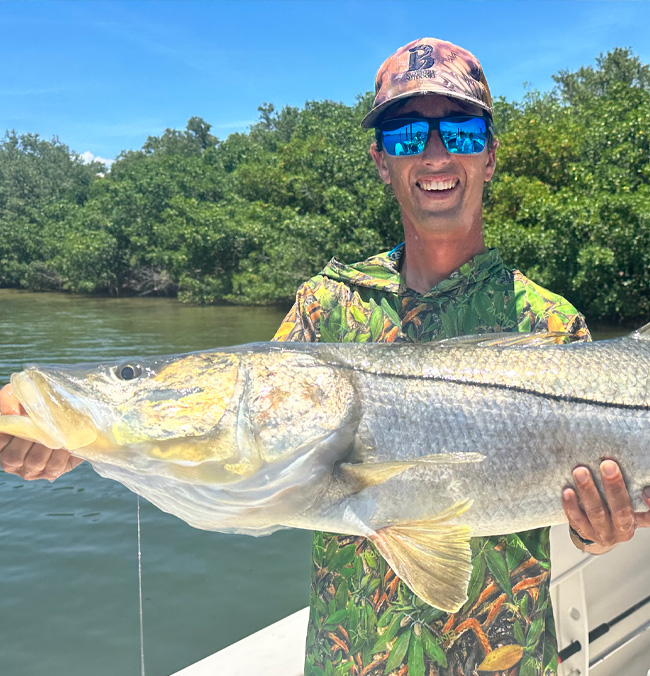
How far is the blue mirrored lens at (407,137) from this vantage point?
2277 mm

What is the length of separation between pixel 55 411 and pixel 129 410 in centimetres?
19

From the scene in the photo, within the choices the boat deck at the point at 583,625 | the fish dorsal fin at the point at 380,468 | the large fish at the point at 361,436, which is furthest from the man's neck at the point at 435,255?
the boat deck at the point at 583,625

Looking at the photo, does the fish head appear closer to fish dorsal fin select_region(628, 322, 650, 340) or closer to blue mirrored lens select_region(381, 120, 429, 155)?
blue mirrored lens select_region(381, 120, 429, 155)

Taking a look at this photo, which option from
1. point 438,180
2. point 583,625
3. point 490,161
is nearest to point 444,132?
point 438,180

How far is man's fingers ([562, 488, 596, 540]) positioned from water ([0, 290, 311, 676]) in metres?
3.64

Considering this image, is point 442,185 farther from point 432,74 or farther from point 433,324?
point 433,324

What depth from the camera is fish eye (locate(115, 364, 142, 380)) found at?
1.79 m

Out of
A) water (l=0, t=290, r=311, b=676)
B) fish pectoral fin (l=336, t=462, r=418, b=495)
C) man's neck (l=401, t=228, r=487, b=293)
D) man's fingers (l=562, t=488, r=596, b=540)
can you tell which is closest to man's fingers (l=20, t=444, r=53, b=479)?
fish pectoral fin (l=336, t=462, r=418, b=495)

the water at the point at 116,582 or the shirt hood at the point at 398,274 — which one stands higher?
the shirt hood at the point at 398,274

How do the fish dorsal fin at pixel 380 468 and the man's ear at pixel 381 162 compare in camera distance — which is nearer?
the fish dorsal fin at pixel 380 468

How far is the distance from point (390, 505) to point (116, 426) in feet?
2.56

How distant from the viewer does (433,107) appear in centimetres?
228

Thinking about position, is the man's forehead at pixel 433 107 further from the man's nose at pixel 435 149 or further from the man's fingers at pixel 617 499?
the man's fingers at pixel 617 499

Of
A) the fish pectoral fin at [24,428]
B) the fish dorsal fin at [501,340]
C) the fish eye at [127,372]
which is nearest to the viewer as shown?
the fish pectoral fin at [24,428]
